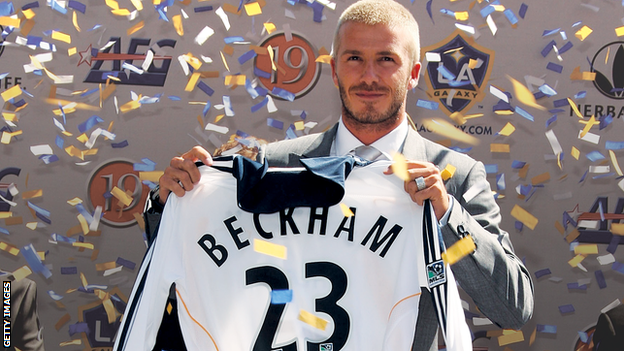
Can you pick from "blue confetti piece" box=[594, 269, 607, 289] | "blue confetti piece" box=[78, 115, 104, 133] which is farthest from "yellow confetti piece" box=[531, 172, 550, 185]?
"blue confetti piece" box=[78, 115, 104, 133]

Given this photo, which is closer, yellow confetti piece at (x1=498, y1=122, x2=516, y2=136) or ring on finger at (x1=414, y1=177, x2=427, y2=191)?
ring on finger at (x1=414, y1=177, x2=427, y2=191)

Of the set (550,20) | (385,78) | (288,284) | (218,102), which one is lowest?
(288,284)

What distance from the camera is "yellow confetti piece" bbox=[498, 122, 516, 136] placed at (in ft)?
8.17

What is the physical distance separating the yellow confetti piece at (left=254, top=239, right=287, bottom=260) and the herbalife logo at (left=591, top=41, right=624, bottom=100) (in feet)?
6.13

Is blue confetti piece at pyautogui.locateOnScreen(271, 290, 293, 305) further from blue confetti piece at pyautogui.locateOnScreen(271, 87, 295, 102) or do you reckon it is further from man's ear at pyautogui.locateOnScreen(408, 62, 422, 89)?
blue confetti piece at pyautogui.locateOnScreen(271, 87, 295, 102)

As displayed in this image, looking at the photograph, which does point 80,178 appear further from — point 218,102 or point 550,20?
point 550,20

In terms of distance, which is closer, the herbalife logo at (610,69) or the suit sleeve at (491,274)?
the suit sleeve at (491,274)

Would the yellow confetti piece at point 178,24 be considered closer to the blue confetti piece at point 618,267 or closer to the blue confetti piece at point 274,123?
the blue confetti piece at point 274,123

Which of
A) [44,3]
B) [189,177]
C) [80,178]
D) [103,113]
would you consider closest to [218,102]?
[103,113]

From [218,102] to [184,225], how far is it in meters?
1.23

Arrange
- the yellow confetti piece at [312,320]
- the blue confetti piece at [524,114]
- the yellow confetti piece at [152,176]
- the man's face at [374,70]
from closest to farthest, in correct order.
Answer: the yellow confetti piece at [312,320] → the man's face at [374,70] → the yellow confetti piece at [152,176] → the blue confetti piece at [524,114]

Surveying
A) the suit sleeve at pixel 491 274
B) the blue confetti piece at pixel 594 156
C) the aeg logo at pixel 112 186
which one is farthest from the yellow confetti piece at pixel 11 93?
the blue confetti piece at pixel 594 156

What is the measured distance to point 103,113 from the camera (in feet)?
8.07

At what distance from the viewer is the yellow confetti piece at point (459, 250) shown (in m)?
1.23
